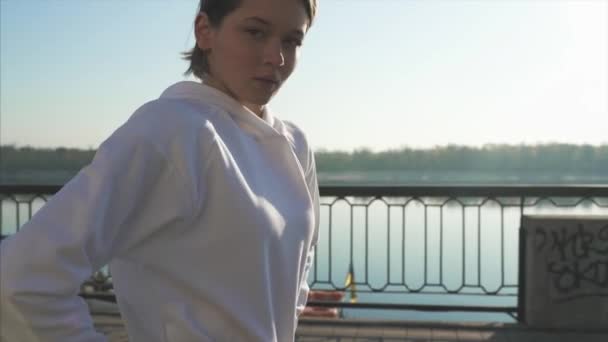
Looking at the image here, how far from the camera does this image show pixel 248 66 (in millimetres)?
1111

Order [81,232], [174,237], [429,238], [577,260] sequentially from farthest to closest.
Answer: [429,238]
[577,260]
[174,237]
[81,232]

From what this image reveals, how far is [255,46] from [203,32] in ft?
0.42

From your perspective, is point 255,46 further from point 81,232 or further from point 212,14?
point 81,232

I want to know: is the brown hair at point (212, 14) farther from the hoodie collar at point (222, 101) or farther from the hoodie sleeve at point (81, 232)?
the hoodie sleeve at point (81, 232)

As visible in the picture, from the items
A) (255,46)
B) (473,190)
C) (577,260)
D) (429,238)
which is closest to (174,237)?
(255,46)

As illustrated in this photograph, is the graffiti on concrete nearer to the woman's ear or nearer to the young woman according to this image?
the young woman

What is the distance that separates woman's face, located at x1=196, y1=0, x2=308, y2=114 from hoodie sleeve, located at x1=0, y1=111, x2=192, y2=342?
27 centimetres

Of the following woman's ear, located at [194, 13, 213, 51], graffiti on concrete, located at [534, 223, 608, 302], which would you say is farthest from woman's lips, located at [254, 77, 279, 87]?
graffiti on concrete, located at [534, 223, 608, 302]

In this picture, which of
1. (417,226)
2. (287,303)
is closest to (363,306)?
(417,226)

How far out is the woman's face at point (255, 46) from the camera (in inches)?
43.1

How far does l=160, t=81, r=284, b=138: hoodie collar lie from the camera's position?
107cm

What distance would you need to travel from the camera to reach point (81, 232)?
83 centimetres

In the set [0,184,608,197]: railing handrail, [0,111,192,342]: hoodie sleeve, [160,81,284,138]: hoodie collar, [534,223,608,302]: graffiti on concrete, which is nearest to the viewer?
[0,111,192,342]: hoodie sleeve

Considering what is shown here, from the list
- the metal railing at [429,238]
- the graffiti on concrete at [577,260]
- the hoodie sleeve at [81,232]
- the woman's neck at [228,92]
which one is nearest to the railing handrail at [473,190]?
the metal railing at [429,238]
